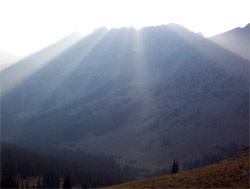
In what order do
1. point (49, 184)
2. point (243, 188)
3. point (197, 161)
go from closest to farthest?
point (243, 188) < point (49, 184) < point (197, 161)

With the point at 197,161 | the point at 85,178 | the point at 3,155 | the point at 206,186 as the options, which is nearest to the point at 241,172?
the point at 206,186

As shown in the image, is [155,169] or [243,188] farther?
[155,169]

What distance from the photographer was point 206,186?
29.6m

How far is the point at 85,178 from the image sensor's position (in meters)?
122

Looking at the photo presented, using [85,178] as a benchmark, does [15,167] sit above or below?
above

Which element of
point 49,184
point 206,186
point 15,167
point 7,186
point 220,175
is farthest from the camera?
point 15,167

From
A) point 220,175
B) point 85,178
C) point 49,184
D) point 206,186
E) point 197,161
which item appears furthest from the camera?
point 197,161

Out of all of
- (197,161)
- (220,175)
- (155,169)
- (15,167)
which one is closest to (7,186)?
(15,167)

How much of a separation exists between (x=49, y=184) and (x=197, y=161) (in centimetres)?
12831

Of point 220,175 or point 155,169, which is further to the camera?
point 155,169

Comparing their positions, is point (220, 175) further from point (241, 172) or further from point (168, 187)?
point (168, 187)

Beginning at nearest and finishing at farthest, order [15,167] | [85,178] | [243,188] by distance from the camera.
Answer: [243,188]
[15,167]
[85,178]

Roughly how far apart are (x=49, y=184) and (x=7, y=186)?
3309cm

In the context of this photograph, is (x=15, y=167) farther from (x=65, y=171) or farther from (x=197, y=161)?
(x=197, y=161)
